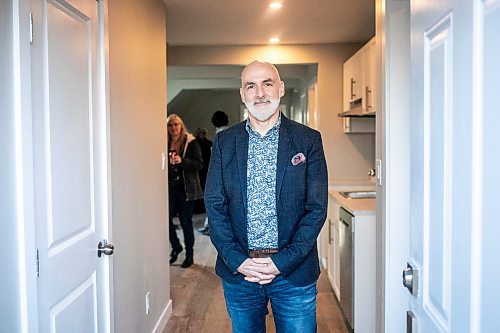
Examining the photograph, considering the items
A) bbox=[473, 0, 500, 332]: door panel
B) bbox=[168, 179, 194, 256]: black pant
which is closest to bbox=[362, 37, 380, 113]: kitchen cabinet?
bbox=[168, 179, 194, 256]: black pant

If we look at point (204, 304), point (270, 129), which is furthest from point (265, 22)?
point (270, 129)

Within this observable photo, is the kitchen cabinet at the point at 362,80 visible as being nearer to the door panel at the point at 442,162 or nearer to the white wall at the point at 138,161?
the white wall at the point at 138,161

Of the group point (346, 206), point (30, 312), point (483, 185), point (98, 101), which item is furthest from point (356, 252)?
point (483, 185)

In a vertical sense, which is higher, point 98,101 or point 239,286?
point 98,101

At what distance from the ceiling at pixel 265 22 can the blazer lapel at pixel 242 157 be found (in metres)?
1.97

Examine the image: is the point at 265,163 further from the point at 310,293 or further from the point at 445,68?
the point at 445,68

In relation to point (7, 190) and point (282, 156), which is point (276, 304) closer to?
point (282, 156)

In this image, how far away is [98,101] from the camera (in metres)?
2.16

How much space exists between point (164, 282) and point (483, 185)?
3279 mm

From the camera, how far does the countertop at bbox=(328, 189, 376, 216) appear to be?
336cm

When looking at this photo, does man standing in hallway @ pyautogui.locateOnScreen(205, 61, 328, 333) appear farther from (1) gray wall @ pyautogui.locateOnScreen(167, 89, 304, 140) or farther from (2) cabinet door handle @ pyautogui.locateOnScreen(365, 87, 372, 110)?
(1) gray wall @ pyautogui.locateOnScreen(167, 89, 304, 140)

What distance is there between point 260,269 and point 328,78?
404cm

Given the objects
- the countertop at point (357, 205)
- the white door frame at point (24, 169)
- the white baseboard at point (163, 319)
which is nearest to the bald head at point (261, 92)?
the white door frame at point (24, 169)

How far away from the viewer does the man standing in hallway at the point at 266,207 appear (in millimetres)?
2064
